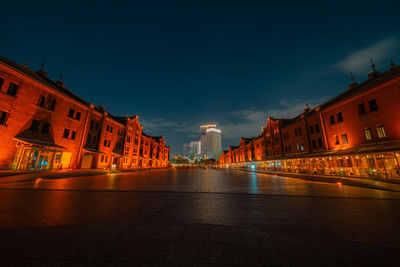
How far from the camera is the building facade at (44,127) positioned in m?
15.8

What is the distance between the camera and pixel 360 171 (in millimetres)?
16625

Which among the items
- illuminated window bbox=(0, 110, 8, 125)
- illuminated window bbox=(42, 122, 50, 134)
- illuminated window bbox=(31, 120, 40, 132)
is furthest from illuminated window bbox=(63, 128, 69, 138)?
illuminated window bbox=(0, 110, 8, 125)

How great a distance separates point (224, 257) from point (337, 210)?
5.07 metres

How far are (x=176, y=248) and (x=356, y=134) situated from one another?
2608 cm

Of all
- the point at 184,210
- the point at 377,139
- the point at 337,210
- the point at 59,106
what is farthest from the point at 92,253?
the point at 59,106

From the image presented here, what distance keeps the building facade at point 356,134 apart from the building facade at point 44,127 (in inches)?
1412

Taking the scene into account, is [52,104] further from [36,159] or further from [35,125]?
[36,159]

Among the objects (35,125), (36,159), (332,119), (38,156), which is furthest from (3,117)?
(332,119)

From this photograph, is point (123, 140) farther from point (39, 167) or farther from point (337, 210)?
point (337, 210)

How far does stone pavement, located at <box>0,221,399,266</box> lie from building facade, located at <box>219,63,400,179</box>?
17738mm

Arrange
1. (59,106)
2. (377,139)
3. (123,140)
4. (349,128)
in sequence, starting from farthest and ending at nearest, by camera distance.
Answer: (123,140) → (59,106) → (349,128) → (377,139)

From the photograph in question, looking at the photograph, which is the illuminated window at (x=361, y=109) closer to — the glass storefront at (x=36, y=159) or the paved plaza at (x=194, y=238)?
the paved plaza at (x=194, y=238)

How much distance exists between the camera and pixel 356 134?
1880 centimetres

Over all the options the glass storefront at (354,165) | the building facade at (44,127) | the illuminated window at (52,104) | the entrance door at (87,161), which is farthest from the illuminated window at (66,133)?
the glass storefront at (354,165)
